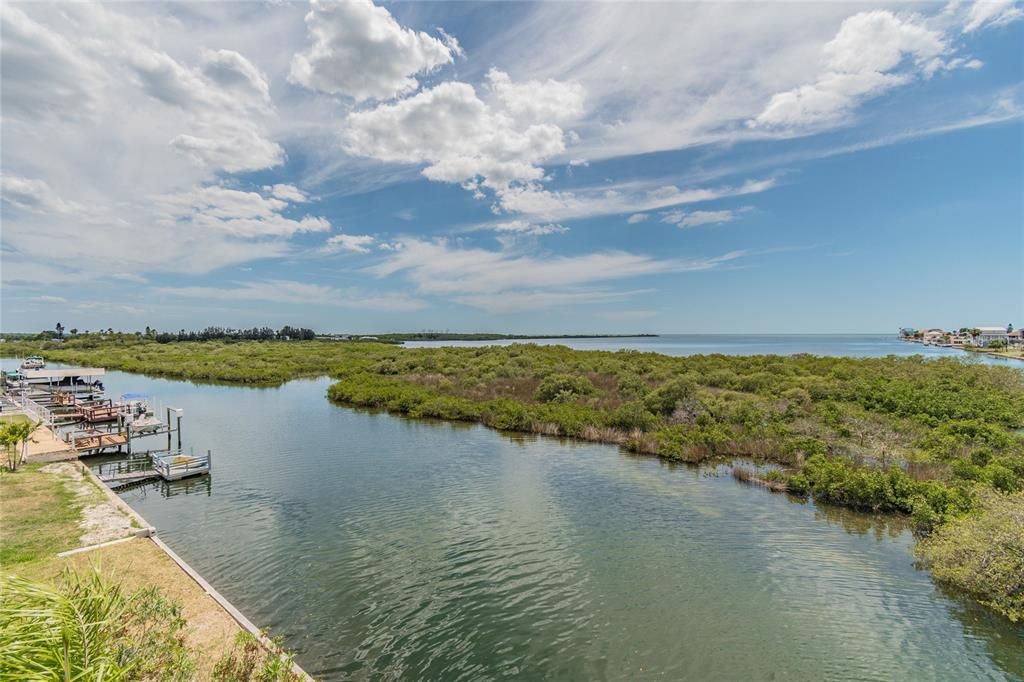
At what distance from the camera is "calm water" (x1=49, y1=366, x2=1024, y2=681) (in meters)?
11.4

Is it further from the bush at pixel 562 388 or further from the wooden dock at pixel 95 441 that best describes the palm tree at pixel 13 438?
the bush at pixel 562 388

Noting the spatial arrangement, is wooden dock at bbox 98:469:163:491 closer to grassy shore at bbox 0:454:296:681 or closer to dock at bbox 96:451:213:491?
dock at bbox 96:451:213:491

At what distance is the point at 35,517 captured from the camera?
1645 centimetres

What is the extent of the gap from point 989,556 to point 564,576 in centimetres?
1195

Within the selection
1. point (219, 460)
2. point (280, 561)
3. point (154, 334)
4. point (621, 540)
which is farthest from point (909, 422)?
point (154, 334)

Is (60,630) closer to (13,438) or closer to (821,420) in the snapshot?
(13,438)

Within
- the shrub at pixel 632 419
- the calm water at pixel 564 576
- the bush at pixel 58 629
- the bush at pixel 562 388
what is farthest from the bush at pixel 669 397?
the bush at pixel 58 629

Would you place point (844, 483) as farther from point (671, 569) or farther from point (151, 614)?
point (151, 614)

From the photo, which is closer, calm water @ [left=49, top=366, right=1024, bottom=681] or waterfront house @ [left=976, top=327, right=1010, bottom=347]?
calm water @ [left=49, top=366, right=1024, bottom=681]

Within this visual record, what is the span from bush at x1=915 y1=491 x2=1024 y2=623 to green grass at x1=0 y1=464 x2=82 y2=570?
86.0 feet

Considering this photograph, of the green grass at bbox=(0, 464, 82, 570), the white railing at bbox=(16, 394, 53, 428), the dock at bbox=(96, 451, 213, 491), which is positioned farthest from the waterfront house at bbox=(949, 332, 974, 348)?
the white railing at bbox=(16, 394, 53, 428)

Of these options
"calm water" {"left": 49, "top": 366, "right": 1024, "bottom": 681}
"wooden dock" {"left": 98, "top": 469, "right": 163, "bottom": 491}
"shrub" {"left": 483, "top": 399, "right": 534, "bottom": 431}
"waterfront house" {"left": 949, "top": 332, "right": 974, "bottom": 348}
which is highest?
"waterfront house" {"left": 949, "top": 332, "right": 974, "bottom": 348}

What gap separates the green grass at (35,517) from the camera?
13852 mm

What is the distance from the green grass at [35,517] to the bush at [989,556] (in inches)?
1031
